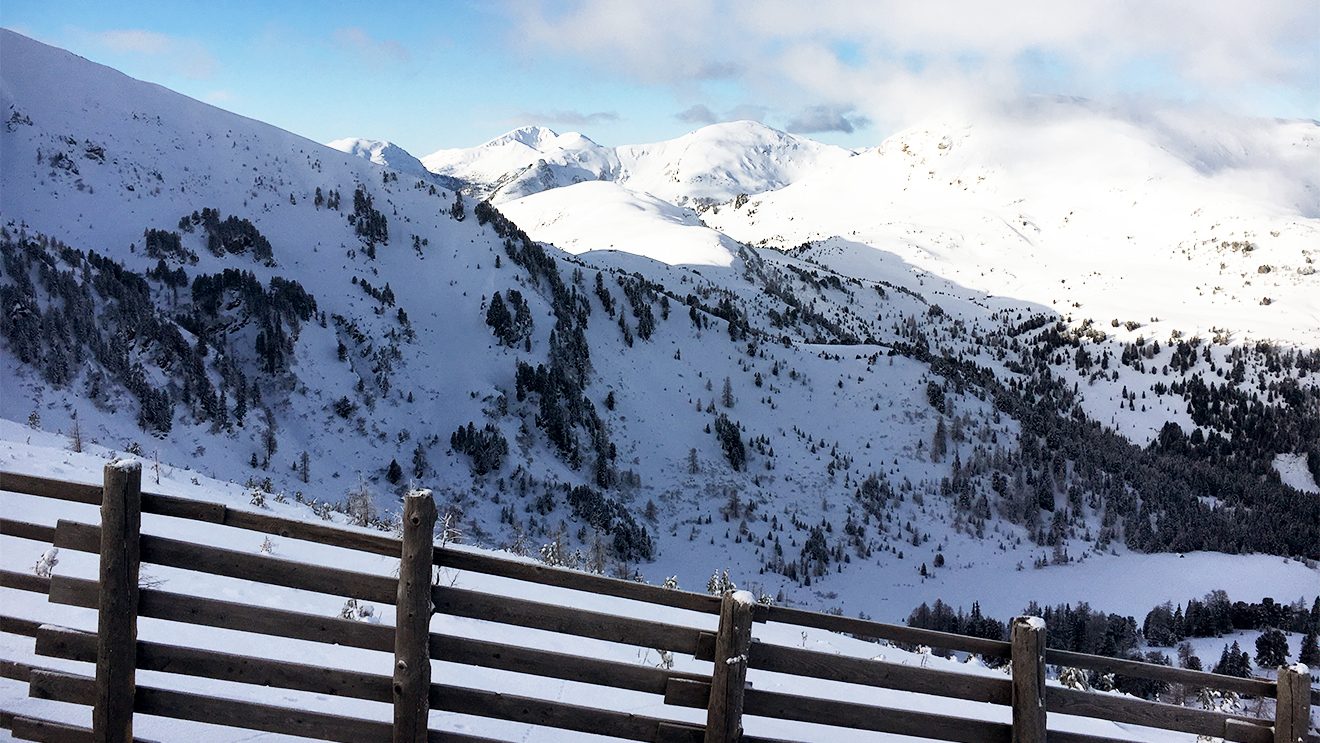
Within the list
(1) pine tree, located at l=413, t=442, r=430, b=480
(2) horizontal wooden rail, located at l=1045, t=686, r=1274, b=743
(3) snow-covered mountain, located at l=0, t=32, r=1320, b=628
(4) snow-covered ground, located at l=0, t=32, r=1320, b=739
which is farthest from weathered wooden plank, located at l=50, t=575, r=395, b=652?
(1) pine tree, located at l=413, t=442, r=430, b=480

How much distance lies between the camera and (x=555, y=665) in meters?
4.66

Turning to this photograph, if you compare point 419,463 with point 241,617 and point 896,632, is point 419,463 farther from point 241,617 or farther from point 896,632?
point 896,632

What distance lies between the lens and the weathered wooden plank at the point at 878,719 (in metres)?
4.86

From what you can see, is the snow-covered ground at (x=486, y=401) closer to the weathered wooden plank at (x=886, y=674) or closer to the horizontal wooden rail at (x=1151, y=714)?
the weathered wooden plank at (x=886, y=674)

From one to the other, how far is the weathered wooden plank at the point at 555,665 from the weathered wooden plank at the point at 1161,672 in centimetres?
250

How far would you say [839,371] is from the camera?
39906 millimetres

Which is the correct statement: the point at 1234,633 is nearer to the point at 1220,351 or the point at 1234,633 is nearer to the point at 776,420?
the point at 776,420

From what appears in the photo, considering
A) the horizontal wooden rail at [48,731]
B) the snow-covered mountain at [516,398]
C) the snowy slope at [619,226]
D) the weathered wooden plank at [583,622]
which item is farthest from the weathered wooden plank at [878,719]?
the snowy slope at [619,226]

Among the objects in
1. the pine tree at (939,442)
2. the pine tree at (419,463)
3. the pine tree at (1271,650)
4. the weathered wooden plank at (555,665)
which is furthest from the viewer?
the pine tree at (939,442)

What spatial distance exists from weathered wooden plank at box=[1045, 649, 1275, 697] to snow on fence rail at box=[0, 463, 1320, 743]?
15.5 inches

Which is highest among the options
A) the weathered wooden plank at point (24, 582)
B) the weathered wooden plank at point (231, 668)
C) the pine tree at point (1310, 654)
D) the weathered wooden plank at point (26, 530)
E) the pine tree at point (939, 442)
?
the weathered wooden plank at point (26, 530)

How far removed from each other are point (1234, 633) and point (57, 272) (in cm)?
3708

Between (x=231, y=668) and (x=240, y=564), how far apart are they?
66cm

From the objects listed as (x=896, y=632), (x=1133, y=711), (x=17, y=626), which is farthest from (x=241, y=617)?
(x=1133, y=711)
